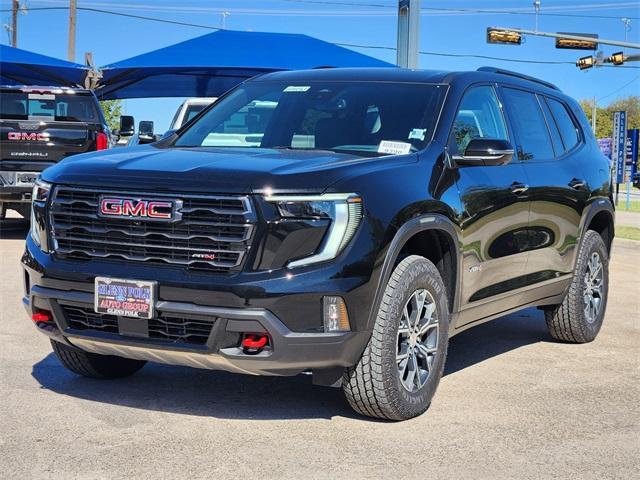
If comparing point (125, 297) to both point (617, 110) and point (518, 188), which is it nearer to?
point (518, 188)

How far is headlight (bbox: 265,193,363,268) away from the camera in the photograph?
431 centimetres

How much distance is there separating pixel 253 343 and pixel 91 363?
1433mm

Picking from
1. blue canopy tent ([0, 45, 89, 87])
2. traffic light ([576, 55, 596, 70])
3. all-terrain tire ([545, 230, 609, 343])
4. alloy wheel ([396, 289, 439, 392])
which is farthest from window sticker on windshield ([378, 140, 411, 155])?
traffic light ([576, 55, 596, 70])

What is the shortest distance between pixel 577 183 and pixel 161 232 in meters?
3.51

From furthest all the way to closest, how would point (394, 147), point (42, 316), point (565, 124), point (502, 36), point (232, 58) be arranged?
point (502, 36)
point (232, 58)
point (565, 124)
point (394, 147)
point (42, 316)

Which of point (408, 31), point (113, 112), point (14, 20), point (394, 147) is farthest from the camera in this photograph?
point (113, 112)

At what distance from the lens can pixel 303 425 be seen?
475cm

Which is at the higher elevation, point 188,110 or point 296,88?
point 296,88

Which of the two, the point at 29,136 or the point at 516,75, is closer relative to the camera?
the point at 516,75

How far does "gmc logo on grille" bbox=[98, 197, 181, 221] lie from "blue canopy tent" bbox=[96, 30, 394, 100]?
41.8 ft

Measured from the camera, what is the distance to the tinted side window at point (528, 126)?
6.28 metres

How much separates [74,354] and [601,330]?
4432mm

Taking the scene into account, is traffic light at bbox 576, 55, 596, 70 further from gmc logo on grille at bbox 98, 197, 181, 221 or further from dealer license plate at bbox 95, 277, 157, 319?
dealer license plate at bbox 95, 277, 157, 319

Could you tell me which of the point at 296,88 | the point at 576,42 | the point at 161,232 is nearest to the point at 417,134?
the point at 296,88
